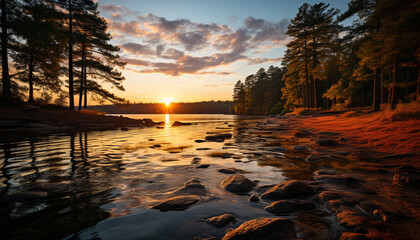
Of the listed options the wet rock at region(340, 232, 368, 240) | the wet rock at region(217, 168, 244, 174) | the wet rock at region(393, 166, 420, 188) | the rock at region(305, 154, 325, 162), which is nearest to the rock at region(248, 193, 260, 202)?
the wet rock at region(340, 232, 368, 240)

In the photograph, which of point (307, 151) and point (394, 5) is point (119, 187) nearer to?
point (307, 151)

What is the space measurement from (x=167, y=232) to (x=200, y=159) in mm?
3617

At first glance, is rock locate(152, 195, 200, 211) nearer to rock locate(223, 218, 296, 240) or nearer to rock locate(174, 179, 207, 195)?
rock locate(174, 179, 207, 195)

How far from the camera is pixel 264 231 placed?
1848 mm

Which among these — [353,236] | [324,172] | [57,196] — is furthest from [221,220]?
[324,172]

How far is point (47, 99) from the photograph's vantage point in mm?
20281

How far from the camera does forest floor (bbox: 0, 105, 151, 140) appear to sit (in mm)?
12070

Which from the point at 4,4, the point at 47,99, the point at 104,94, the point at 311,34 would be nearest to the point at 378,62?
the point at 311,34

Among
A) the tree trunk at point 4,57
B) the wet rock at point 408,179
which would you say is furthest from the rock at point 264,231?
the tree trunk at point 4,57

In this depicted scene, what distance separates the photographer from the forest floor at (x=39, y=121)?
475 inches

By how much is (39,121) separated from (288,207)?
17407 mm

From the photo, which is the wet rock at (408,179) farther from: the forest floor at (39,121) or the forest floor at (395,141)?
the forest floor at (39,121)

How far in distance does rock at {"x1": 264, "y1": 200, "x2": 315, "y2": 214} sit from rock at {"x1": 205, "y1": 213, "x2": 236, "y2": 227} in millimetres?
566

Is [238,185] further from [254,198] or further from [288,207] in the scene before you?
[288,207]
